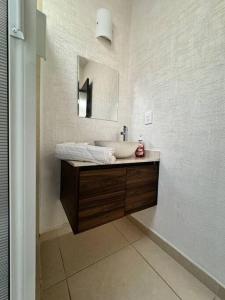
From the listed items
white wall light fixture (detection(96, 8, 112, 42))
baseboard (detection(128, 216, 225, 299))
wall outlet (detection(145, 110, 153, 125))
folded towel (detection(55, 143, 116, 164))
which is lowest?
baseboard (detection(128, 216, 225, 299))

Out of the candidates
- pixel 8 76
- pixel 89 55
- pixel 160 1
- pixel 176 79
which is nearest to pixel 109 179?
pixel 8 76

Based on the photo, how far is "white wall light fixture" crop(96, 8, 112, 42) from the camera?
143 cm

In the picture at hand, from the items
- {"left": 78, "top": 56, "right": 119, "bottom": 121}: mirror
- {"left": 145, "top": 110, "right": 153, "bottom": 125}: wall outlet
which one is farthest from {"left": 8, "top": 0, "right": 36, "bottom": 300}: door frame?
{"left": 145, "top": 110, "right": 153, "bottom": 125}: wall outlet

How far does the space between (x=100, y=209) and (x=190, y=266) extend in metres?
0.78

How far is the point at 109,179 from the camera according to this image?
3.37 feet

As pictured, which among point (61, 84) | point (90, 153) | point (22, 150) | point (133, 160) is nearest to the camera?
point (22, 150)

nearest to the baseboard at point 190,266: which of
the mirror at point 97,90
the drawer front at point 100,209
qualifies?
the drawer front at point 100,209

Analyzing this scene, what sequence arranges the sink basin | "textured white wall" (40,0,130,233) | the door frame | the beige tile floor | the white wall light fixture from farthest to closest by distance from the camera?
the white wall light fixture
"textured white wall" (40,0,130,233)
the sink basin
the beige tile floor
the door frame

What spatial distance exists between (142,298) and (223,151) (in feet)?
3.32

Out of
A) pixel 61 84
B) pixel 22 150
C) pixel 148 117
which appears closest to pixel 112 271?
pixel 22 150

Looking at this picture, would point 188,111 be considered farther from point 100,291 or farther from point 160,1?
point 100,291

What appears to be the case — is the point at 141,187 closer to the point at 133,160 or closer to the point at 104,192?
the point at 133,160

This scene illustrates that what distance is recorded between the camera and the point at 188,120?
1.11m

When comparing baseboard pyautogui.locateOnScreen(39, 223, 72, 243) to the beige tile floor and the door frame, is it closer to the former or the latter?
the beige tile floor
